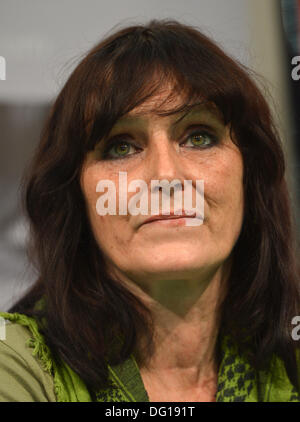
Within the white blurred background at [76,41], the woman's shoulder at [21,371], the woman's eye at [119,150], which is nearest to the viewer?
the woman's shoulder at [21,371]

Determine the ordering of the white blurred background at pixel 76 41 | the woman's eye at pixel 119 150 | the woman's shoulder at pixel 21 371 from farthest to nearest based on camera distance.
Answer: the white blurred background at pixel 76 41, the woman's eye at pixel 119 150, the woman's shoulder at pixel 21 371

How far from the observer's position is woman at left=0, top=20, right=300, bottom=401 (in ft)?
2.82

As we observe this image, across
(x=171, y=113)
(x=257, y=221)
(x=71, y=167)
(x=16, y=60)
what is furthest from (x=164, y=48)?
(x=16, y=60)

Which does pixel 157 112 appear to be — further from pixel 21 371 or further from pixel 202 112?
pixel 21 371

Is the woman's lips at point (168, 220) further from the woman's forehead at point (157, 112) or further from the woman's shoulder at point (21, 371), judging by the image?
the woman's shoulder at point (21, 371)

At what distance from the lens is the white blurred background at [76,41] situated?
1.28 meters

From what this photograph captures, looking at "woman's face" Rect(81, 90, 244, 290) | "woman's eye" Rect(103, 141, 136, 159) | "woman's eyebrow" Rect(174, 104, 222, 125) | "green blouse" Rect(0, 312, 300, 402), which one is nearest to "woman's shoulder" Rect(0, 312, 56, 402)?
"green blouse" Rect(0, 312, 300, 402)

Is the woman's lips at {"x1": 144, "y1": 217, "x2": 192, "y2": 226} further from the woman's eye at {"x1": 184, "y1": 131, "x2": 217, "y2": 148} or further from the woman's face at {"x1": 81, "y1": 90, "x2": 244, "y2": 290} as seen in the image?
the woman's eye at {"x1": 184, "y1": 131, "x2": 217, "y2": 148}

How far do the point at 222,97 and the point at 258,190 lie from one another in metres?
0.20

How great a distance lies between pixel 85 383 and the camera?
0.87 metres

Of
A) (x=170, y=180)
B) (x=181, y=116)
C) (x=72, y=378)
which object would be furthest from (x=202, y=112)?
(x=72, y=378)

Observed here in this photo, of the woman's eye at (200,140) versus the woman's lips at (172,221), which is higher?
the woman's eye at (200,140)

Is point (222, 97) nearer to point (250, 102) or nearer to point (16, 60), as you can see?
point (250, 102)

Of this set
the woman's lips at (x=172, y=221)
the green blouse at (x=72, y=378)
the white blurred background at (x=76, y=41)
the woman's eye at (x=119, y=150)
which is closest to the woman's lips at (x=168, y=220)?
the woman's lips at (x=172, y=221)
